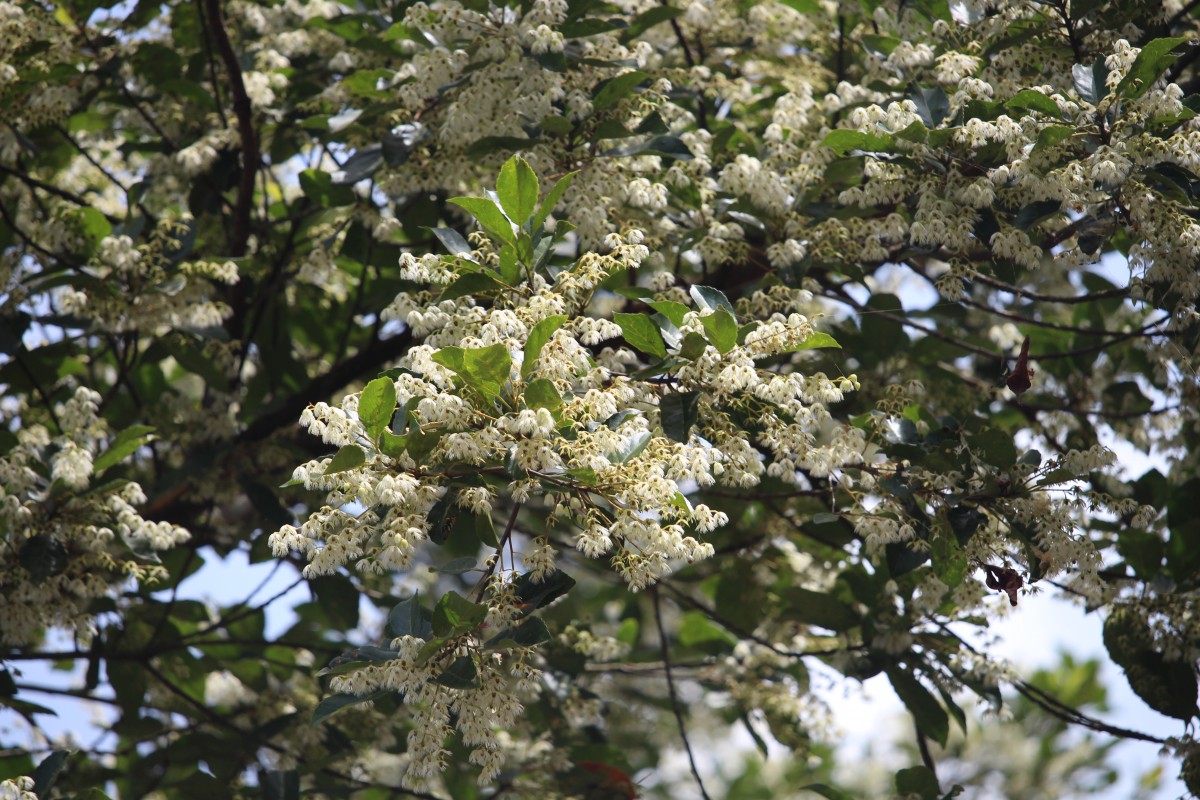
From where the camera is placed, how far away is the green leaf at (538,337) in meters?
2.34

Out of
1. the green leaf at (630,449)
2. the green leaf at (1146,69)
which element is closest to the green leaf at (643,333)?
the green leaf at (630,449)

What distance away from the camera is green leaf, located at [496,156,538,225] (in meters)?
2.80

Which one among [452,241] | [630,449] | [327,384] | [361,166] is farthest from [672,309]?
[327,384]

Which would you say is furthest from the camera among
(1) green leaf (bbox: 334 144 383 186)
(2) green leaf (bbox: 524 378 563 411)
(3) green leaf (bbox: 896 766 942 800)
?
(1) green leaf (bbox: 334 144 383 186)

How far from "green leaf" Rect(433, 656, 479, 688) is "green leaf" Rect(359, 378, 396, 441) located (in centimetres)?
52

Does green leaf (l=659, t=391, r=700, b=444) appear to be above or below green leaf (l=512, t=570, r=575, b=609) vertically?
above

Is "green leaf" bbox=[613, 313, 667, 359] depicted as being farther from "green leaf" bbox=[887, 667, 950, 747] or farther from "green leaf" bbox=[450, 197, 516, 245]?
"green leaf" bbox=[887, 667, 950, 747]

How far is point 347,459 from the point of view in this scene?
91.2 inches

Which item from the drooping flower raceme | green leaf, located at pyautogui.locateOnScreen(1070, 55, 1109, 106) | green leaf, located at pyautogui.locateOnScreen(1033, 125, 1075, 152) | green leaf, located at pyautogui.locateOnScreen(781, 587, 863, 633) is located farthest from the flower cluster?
green leaf, located at pyautogui.locateOnScreen(1070, 55, 1109, 106)

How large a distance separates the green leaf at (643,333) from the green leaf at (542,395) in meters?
0.41

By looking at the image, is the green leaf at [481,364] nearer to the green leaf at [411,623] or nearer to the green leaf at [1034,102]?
the green leaf at [411,623]

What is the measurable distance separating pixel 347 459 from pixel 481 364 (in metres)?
0.34

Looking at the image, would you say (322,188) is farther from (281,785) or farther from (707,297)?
(281,785)

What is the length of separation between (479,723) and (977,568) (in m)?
1.45
